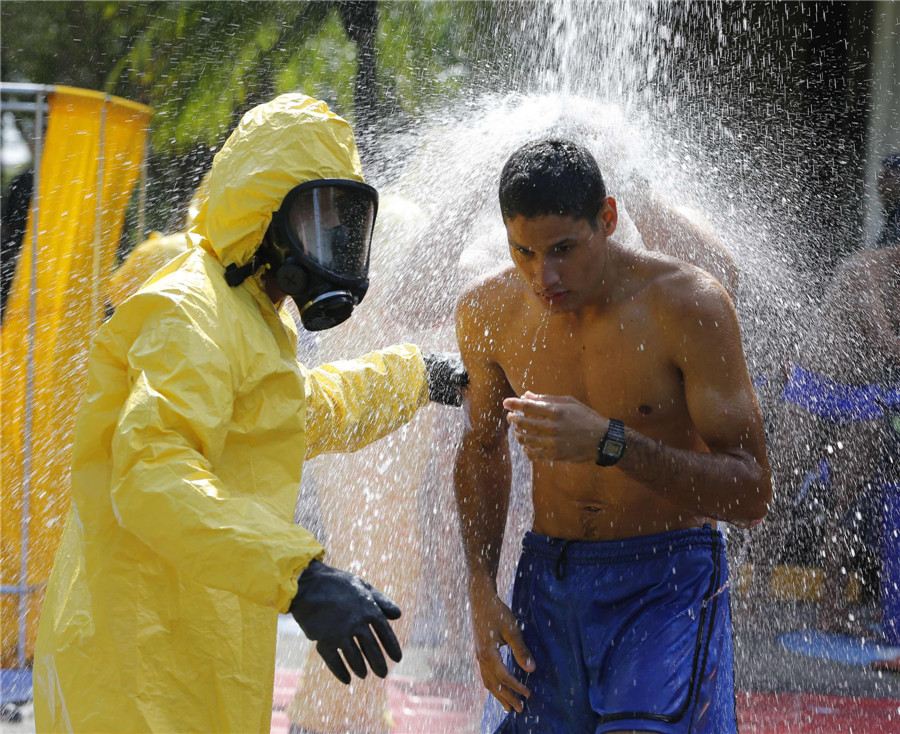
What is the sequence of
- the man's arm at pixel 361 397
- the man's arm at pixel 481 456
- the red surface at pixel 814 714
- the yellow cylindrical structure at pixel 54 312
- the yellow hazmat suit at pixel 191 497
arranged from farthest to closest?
1. the yellow cylindrical structure at pixel 54 312
2. the red surface at pixel 814 714
3. the man's arm at pixel 481 456
4. the man's arm at pixel 361 397
5. the yellow hazmat suit at pixel 191 497

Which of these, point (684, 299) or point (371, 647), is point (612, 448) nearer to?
point (684, 299)

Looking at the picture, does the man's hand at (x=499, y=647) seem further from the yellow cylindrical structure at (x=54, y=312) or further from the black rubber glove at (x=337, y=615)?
the yellow cylindrical structure at (x=54, y=312)

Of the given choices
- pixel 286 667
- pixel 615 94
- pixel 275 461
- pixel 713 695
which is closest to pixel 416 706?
pixel 286 667

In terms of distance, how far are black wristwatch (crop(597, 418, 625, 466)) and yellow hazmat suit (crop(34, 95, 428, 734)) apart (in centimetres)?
60

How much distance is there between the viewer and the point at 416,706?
4.04 m

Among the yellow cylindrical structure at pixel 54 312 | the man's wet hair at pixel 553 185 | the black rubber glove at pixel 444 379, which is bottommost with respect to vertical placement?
the yellow cylindrical structure at pixel 54 312

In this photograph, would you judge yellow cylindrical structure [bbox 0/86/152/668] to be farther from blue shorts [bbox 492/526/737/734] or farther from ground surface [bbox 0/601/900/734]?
blue shorts [bbox 492/526/737/734]

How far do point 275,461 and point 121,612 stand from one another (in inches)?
15.5

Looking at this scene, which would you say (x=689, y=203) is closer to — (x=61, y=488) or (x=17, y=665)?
(x=61, y=488)

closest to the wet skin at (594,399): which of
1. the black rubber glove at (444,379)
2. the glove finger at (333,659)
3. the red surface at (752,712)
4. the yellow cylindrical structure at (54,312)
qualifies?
the black rubber glove at (444,379)

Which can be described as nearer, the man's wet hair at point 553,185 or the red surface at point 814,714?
the man's wet hair at point 553,185

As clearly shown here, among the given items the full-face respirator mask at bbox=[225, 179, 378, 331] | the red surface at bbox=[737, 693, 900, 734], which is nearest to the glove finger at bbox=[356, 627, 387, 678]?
the full-face respirator mask at bbox=[225, 179, 378, 331]

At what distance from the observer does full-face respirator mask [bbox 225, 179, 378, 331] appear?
213 cm

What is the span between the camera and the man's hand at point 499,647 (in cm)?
241
